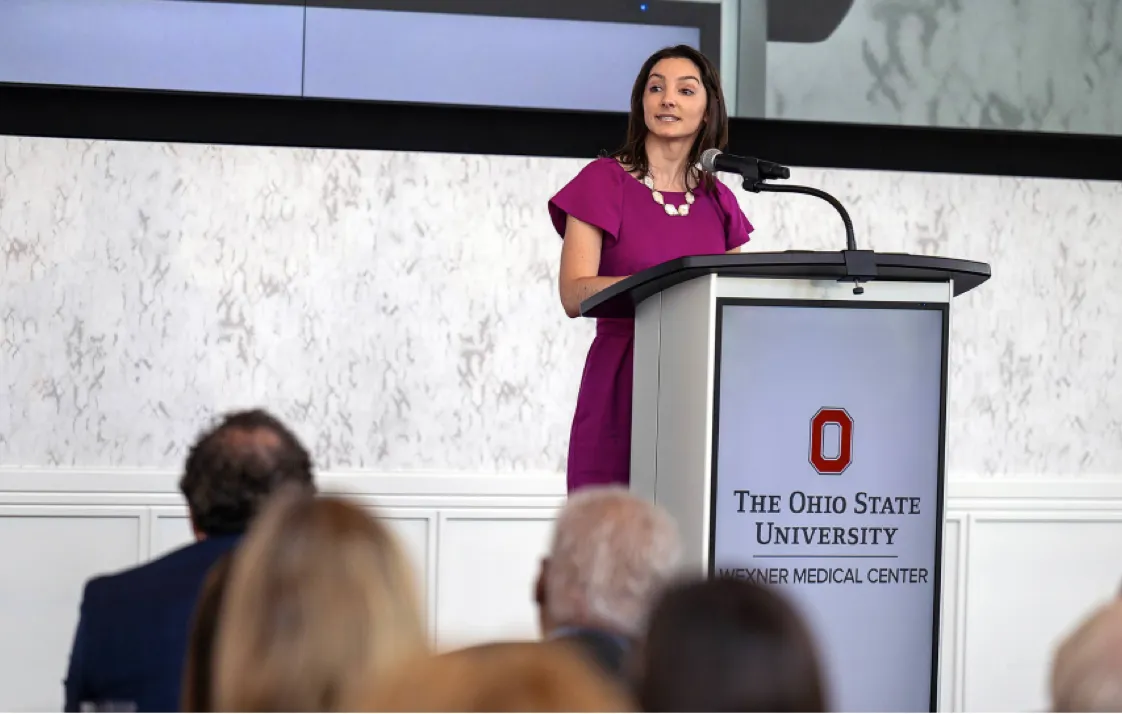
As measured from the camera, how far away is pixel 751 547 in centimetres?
229

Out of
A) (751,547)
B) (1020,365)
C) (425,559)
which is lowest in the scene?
(425,559)

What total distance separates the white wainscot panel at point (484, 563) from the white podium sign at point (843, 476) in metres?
1.83

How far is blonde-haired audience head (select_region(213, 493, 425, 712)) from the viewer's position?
43.8 inches

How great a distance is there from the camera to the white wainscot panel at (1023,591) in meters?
4.35

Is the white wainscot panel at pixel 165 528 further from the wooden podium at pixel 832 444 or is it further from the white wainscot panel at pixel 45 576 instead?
the wooden podium at pixel 832 444

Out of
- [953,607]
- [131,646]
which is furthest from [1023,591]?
[131,646]

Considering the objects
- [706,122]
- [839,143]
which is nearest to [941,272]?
[706,122]

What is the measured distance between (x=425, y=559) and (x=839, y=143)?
5.78 ft

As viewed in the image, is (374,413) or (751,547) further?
(374,413)

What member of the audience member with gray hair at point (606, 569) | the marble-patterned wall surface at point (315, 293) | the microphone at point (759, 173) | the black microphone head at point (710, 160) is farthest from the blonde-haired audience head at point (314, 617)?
the marble-patterned wall surface at point (315, 293)

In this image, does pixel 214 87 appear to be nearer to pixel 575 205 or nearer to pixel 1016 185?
pixel 575 205

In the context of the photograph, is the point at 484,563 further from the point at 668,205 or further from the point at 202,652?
the point at 202,652

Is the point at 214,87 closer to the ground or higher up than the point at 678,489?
higher up

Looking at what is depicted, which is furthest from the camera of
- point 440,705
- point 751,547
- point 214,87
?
point 214,87
